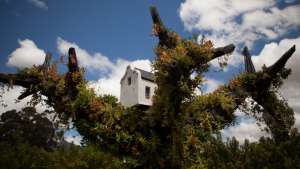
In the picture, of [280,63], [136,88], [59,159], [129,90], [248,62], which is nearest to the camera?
[59,159]

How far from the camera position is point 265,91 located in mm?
18031

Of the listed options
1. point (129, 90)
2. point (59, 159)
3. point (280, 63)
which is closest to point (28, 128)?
point (129, 90)

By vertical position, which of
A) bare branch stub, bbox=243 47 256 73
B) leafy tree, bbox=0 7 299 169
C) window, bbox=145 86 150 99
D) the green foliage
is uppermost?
window, bbox=145 86 150 99

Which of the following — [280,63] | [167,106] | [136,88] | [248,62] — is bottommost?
[167,106]

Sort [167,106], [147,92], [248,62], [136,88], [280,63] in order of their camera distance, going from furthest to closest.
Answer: [147,92]
[136,88]
[248,62]
[280,63]
[167,106]

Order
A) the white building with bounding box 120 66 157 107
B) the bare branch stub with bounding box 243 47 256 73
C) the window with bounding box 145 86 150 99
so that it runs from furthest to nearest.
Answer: the window with bounding box 145 86 150 99
the white building with bounding box 120 66 157 107
the bare branch stub with bounding box 243 47 256 73

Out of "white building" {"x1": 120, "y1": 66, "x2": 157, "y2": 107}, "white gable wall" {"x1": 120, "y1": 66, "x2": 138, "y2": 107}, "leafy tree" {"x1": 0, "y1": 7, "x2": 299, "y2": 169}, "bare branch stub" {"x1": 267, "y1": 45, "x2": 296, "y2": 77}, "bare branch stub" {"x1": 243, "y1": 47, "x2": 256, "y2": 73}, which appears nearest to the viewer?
"leafy tree" {"x1": 0, "y1": 7, "x2": 299, "y2": 169}

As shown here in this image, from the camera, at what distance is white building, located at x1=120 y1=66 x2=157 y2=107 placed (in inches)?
1294

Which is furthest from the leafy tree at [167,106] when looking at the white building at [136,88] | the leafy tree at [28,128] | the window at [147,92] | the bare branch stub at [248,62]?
the leafy tree at [28,128]

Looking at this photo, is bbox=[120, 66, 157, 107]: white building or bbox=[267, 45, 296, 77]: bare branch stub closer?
bbox=[267, 45, 296, 77]: bare branch stub

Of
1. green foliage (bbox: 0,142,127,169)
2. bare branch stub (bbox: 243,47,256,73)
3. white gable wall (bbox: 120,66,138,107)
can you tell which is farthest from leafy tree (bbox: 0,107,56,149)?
A: bare branch stub (bbox: 243,47,256,73)

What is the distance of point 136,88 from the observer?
33062 mm

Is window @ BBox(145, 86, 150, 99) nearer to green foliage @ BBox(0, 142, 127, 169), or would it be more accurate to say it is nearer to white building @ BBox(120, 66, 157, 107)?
white building @ BBox(120, 66, 157, 107)

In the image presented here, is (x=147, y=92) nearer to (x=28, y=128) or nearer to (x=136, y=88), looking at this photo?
(x=136, y=88)
